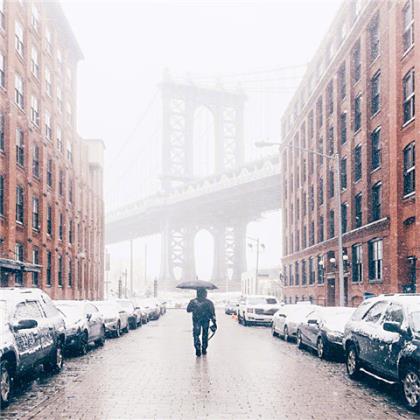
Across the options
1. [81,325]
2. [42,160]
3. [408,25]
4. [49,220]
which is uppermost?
[408,25]

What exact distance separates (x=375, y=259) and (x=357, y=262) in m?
3.49

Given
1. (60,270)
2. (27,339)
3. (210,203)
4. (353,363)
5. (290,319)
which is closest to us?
(27,339)

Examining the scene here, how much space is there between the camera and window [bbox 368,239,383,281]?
34.2m

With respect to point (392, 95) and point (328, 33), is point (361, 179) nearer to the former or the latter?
point (392, 95)

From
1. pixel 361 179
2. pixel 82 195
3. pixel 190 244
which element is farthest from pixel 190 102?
pixel 361 179

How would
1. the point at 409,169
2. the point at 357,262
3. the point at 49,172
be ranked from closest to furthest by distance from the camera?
the point at 409,169
the point at 357,262
the point at 49,172

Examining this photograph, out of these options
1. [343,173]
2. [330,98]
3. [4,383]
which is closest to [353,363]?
[4,383]

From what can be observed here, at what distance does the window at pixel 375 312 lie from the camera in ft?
40.6

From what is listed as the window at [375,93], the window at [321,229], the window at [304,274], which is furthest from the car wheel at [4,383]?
the window at [304,274]

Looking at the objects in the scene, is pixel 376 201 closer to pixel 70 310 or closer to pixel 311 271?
pixel 311 271

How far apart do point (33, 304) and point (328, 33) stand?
127 ft

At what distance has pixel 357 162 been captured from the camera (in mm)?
39375

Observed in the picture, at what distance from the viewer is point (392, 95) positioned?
31.8 m

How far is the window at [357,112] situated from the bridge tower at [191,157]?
4521 centimetres
